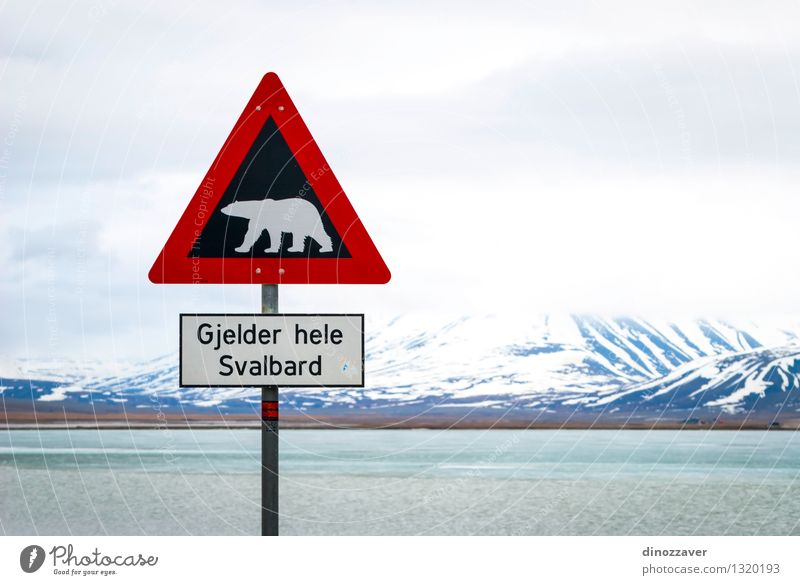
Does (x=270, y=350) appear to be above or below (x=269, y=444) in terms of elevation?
above

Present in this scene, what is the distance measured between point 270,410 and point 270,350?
0.28m

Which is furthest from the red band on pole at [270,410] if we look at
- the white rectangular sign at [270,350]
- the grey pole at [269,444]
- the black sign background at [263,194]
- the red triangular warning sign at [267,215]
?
the black sign background at [263,194]

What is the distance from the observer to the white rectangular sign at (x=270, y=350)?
5.44 meters

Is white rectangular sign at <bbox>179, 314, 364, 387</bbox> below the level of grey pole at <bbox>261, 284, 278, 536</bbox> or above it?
above

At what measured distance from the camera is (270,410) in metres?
5.48

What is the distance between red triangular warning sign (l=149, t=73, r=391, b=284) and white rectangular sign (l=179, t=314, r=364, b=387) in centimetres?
20

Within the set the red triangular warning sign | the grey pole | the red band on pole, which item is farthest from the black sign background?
the red band on pole

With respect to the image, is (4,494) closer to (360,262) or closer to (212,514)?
(212,514)

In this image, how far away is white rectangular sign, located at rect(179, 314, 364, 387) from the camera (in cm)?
544

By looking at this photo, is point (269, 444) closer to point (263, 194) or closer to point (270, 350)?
point (270, 350)

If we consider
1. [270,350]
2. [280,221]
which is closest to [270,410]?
[270,350]

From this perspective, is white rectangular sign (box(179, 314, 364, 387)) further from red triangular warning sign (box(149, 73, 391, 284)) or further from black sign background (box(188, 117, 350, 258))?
black sign background (box(188, 117, 350, 258))
